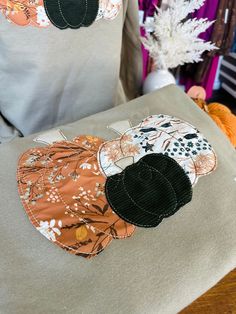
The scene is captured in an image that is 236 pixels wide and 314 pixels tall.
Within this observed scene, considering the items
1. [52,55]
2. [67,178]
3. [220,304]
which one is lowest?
[220,304]

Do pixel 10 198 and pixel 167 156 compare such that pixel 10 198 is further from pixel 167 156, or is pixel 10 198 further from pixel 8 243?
pixel 167 156

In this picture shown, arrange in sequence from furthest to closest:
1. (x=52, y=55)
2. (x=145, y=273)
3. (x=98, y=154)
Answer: (x=52, y=55), (x=98, y=154), (x=145, y=273)

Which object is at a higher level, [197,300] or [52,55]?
[52,55]

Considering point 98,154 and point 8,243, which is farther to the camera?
point 98,154

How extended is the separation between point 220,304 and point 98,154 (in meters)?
0.30

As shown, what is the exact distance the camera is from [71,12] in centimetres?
62

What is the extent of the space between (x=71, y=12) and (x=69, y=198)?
14.7 inches

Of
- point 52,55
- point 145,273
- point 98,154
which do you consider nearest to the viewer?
point 145,273

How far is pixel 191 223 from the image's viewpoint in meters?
0.47

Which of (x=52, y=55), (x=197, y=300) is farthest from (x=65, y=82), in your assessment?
(x=197, y=300)

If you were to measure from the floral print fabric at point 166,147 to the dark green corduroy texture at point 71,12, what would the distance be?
25cm

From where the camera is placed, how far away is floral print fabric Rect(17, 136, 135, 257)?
0.44 meters

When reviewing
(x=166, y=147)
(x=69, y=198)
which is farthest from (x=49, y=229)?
(x=166, y=147)

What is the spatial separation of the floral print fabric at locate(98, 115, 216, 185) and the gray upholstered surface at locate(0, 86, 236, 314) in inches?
1.1
